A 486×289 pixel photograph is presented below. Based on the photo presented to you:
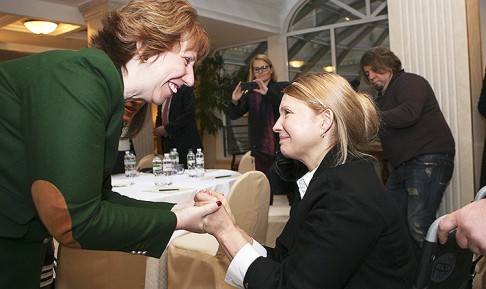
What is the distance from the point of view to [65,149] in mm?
879

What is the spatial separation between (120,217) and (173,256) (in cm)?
179

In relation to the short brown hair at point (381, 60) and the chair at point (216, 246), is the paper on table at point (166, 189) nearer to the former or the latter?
the chair at point (216, 246)

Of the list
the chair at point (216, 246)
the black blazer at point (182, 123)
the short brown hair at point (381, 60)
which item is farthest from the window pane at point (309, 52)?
the chair at point (216, 246)

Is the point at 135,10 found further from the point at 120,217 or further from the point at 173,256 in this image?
the point at 173,256

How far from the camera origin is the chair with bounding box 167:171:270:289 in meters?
2.44

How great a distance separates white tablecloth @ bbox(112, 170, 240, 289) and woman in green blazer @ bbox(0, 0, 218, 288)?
149cm

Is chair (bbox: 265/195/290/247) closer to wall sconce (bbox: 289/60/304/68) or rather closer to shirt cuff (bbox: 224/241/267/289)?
shirt cuff (bbox: 224/241/267/289)

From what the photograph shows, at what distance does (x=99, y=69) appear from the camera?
984 mm

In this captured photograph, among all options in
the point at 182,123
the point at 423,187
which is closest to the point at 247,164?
the point at 182,123

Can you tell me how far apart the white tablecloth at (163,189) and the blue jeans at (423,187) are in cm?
129

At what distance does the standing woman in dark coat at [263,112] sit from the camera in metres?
4.31

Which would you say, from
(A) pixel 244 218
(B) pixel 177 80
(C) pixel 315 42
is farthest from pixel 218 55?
(B) pixel 177 80

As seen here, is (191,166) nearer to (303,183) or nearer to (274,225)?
(274,225)

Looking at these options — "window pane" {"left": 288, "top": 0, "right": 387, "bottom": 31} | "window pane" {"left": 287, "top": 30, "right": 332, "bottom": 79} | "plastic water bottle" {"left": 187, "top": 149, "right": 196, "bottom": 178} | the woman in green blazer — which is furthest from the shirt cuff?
"window pane" {"left": 287, "top": 30, "right": 332, "bottom": 79}
